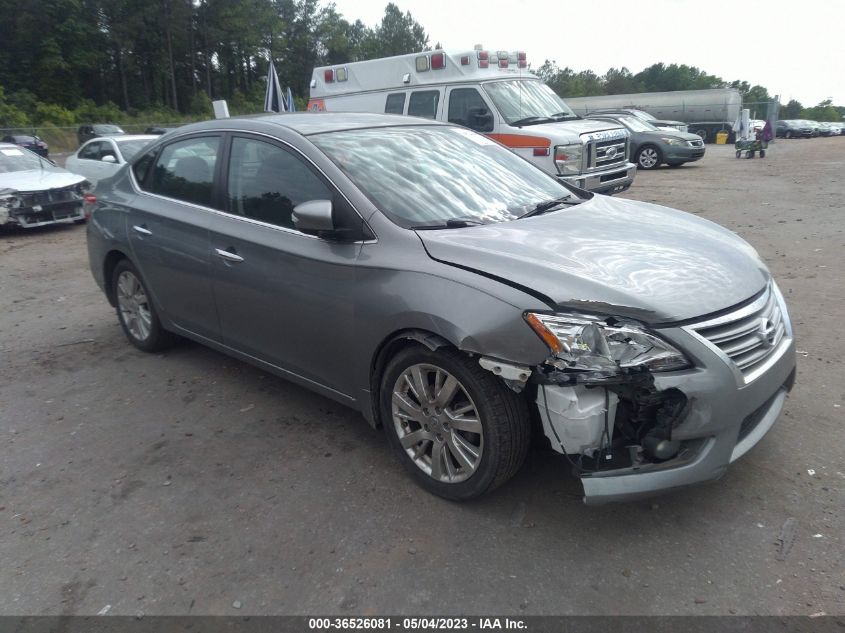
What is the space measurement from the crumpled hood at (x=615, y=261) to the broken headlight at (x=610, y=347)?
7 centimetres

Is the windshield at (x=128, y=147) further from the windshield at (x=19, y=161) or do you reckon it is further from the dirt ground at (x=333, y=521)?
the dirt ground at (x=333, y=521)

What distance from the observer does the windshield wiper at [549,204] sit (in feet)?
12.1

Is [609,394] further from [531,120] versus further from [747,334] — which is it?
[531,120]

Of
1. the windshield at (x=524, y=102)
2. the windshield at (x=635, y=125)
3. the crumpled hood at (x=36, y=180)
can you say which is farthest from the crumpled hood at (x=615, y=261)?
the windshield at (x=635, y=125)

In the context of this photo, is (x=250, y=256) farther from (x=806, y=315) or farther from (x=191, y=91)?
(x=191, y=91)

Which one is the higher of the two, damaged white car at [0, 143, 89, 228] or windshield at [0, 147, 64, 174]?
windshield at [0, 147, 64, 174]

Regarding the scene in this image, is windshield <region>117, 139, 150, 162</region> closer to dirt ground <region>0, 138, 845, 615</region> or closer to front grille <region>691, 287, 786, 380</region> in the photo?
dirt ground <region>0, 138, 845, 615</region>

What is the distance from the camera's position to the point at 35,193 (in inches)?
436

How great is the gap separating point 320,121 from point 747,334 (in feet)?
8.96

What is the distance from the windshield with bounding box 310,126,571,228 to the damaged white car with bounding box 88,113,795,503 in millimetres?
15

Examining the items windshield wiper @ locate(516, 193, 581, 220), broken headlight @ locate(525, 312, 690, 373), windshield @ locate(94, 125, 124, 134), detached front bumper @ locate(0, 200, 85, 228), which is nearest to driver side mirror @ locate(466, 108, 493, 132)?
windshield wiper @ locate(516, 193, 581, 220)

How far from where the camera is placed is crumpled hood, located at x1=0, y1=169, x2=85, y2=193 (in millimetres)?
11016

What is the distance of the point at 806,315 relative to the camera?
545 centimetres

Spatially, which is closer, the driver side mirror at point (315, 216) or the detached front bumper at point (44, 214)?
the driver side mirror at point (315, 216)
